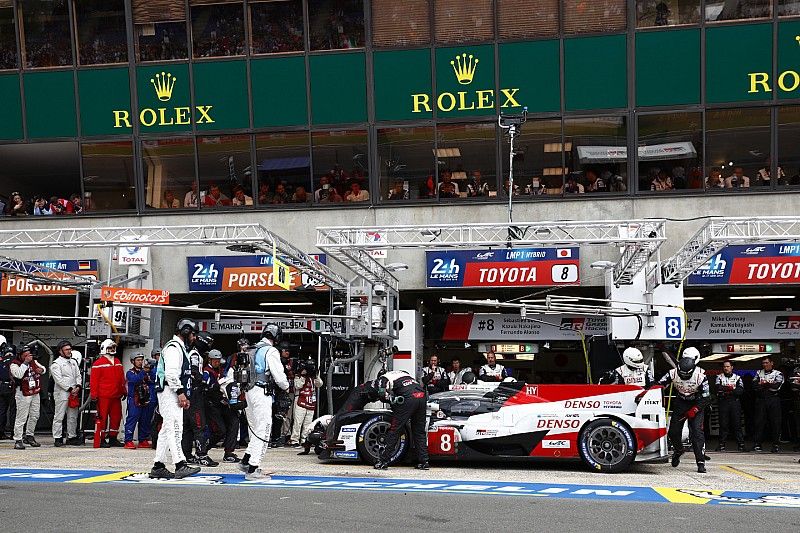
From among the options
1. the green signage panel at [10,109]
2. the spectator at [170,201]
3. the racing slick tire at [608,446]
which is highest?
the green signage panel at [10,109]

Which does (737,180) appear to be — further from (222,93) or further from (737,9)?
(222,93)

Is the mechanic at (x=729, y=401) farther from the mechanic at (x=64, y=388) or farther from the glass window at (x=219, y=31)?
the mechanic at (x=64, y=388)

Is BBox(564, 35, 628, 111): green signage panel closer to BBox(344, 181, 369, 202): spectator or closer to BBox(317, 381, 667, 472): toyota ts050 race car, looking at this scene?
BBox(344, 181, 369, 202): spectator

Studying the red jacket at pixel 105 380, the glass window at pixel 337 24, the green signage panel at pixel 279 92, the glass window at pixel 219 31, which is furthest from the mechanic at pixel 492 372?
the glass window at pixel 219 31

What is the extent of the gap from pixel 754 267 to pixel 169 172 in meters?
12.3

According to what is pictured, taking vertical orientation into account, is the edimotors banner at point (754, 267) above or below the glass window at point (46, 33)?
below

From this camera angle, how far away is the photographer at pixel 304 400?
18625 millimetres

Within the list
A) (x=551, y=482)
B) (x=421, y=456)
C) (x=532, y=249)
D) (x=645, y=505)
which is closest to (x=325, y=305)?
(x=532, y=249)

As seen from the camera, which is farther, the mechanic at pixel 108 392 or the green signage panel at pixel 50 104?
the green signage panel at pixel 50 104

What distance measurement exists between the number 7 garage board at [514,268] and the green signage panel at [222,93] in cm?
546

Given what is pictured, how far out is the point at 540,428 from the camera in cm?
1392

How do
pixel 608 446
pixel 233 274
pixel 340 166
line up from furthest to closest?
pixel 233 274, pixel 340 166, pixel 608 446

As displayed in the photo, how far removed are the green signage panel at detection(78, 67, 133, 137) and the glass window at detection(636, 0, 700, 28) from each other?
10927mm

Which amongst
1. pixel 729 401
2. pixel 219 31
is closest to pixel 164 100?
pixel 219 31
